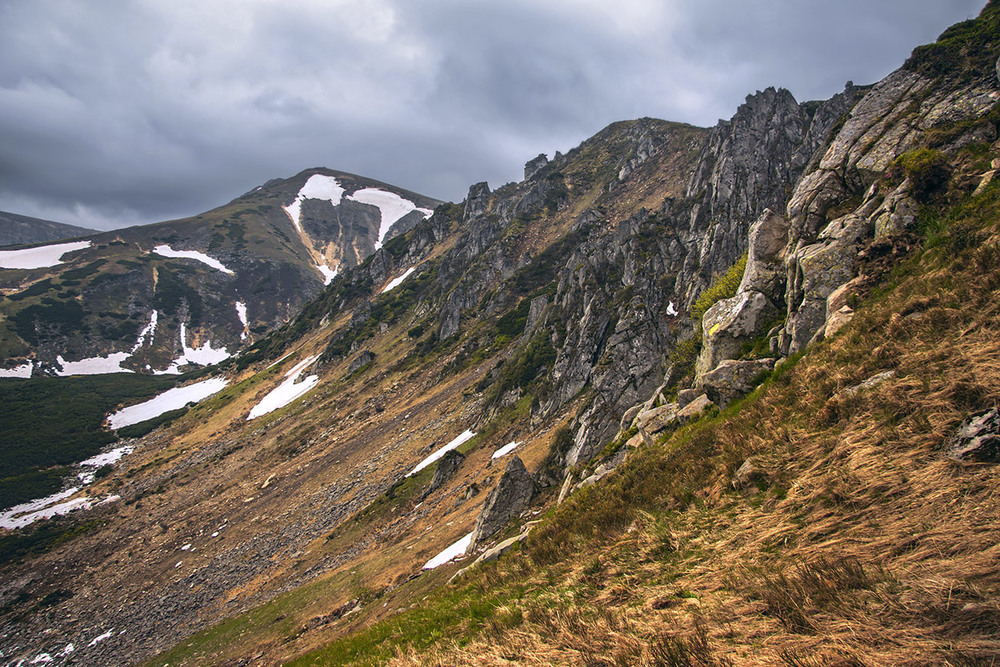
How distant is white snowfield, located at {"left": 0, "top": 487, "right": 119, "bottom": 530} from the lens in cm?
6819

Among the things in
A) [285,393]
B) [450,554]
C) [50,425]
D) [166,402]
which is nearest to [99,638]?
[450,554]

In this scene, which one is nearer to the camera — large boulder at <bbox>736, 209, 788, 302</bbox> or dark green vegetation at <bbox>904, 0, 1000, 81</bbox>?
large boulder at <bbox>736, 209, 788, 302</bbox>

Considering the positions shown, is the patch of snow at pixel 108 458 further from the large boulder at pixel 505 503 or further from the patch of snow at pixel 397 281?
the large boulder at pixel 505 503

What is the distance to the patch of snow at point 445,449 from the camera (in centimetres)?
4536

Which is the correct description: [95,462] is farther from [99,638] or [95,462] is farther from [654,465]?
[654,465]

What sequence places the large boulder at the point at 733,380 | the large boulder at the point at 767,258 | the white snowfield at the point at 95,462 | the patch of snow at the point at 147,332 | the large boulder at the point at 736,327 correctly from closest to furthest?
the large boulder at the point at 733,380, the large boulder at the point at 736,327, the large boulder at the point at 767,258, the white snowfield at the point at 95,462, the patch of snow at the point at 147,332

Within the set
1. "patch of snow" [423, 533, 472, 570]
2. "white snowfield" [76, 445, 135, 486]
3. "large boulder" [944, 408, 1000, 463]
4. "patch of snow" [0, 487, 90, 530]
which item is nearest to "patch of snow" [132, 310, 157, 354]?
"white snowfield" [76, 445, 135, 486]

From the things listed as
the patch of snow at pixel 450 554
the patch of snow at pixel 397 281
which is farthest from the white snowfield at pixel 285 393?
the patch of snow at pixel 450 554

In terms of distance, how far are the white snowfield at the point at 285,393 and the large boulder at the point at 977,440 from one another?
100669mm

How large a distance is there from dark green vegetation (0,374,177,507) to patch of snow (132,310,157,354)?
3707 centimetres

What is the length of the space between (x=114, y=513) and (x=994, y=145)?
3795 inches

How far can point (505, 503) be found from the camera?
21.5 m

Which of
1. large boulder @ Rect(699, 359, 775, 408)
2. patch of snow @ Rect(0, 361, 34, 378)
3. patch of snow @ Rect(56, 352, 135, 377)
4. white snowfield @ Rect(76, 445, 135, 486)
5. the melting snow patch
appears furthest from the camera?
patch of snow @ Rect(56, 352, 135, 377)

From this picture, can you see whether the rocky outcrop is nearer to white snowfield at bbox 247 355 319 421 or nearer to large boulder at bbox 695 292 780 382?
large boulder at bbox 695 292 780 382
